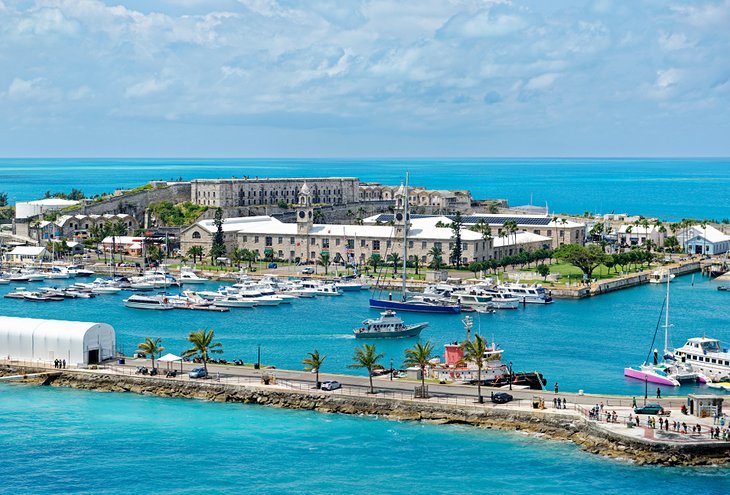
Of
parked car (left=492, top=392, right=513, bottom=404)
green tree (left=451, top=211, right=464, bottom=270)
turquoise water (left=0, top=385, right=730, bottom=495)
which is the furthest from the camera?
Answer: green tree (left=451, top=211, right=464, bottom=270)

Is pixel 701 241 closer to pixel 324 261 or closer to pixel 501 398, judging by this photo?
pixel 324 261

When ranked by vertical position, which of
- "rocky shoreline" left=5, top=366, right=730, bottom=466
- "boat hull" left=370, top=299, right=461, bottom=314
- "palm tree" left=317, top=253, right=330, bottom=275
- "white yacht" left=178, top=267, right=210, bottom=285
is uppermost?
"palm tree" left=317, top=253, right=330, bottom=275

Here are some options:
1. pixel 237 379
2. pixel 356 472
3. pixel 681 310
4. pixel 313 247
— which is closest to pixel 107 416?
pixel 237 379

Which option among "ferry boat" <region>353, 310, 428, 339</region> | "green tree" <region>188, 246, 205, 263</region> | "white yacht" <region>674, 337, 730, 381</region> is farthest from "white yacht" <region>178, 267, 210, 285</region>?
"white yacht" <region>674, 337, 730, 381</region>

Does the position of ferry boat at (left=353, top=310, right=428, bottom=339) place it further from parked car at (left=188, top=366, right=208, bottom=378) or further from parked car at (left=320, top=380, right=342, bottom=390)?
parked car at (left=320, top=380, right=342, bottom=390)

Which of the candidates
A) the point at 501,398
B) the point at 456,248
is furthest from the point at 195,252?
the point at 501,398

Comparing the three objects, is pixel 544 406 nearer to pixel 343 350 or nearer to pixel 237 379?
pixel 237 379
